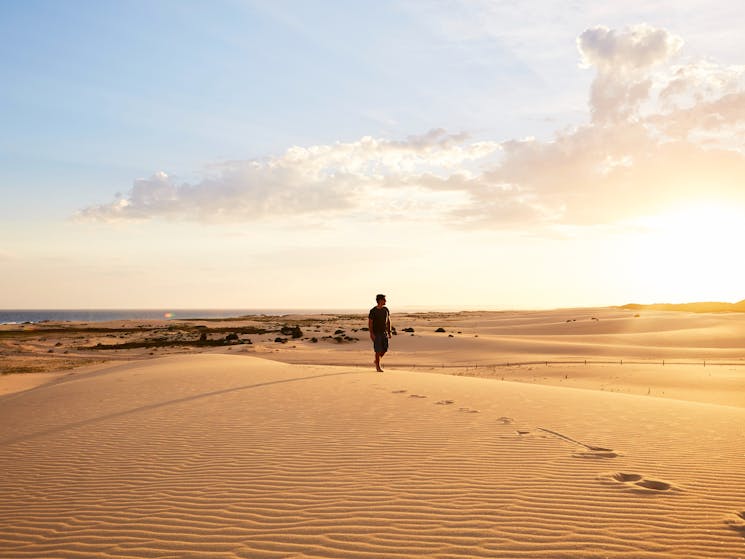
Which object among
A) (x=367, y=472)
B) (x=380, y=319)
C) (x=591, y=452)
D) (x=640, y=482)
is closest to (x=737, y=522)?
(x=640, y=482)

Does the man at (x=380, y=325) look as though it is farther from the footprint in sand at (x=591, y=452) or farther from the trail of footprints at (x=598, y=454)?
the footprint in sand at (x=591, y=452)

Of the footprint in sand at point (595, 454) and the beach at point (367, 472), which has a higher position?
the footprint in sand at point (595, 454)

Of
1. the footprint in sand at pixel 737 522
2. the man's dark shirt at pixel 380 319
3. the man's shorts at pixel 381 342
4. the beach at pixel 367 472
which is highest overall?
the man's dark shirt at pixel 380 319

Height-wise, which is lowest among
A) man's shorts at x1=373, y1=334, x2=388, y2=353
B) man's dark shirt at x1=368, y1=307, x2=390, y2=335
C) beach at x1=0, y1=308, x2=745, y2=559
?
beach at x1=0, y1=308, x2=745, y2=559

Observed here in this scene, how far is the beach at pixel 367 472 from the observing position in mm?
4484

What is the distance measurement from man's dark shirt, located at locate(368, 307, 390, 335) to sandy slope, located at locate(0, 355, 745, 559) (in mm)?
5144

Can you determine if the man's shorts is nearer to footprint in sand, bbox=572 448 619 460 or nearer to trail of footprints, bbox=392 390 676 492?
trail of footprints, bbox=392 390 676 492

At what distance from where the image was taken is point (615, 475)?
593 centimetres

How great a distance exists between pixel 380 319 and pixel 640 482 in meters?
10.8

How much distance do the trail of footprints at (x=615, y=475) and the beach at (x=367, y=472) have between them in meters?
0.03

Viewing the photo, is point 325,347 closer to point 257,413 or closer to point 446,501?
point 257,413

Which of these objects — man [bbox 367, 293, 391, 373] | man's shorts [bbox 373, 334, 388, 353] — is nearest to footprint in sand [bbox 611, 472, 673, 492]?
man [bbox 367, 293, 391, 373]

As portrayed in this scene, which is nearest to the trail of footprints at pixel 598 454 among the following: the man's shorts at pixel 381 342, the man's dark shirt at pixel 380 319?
the man's dark shirt at pixel 380 319

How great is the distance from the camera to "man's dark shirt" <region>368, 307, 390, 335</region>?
16.1 m
